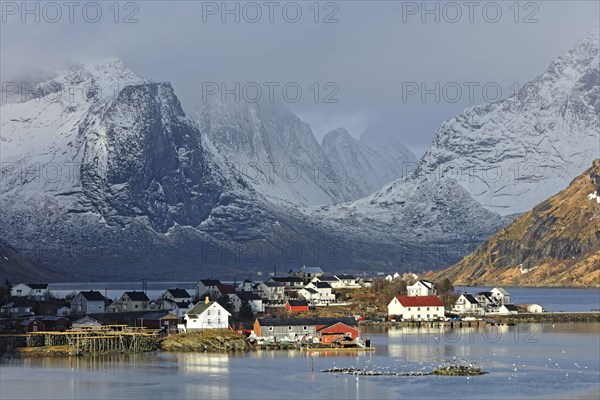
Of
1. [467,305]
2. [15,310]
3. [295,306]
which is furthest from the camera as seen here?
[467,305]

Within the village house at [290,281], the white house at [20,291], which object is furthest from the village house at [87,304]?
the village house at [290,281]

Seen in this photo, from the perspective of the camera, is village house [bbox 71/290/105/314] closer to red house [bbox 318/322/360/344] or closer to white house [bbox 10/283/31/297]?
white house [bbox 10/283/31/297]

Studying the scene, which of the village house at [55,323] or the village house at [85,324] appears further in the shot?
the village house at [55,323]

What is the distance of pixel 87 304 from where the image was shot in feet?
488

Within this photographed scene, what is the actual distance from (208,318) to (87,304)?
23009 mm

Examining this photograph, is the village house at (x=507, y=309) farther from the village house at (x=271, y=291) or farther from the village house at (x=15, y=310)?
the village house at (x=15, y=310)

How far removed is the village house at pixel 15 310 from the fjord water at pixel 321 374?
3396 centimetres

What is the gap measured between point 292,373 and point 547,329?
5506 centimetres

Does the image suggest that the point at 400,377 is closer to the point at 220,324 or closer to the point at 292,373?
the point at 292,373

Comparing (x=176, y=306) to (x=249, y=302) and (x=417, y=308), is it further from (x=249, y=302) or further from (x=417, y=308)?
(x=417, y=308)

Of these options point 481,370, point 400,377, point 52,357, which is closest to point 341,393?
point 400,377

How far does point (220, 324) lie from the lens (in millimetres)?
131000

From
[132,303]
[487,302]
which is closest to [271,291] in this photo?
Answer: [487,302]

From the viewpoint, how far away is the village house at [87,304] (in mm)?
148500
